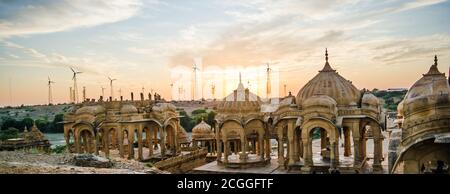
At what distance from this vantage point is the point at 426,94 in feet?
25.4

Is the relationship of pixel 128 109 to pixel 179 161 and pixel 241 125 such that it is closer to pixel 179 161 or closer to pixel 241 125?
pixel 179 161

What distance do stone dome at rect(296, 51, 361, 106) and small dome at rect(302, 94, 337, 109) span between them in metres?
0.84

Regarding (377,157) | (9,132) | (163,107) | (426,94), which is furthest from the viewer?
(9,132)

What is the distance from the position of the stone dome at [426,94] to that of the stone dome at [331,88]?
264 inches

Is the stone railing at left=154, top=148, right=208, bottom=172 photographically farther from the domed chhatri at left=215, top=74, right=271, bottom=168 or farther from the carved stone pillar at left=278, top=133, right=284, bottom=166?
the carved stone pillar at left=278, top=133, right=284, bottom=166

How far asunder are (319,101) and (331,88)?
5.26ft

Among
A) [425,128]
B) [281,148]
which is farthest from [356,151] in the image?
[425,128]

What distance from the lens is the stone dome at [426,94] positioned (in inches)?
296

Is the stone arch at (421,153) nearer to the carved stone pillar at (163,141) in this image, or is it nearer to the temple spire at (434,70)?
the temple spire at (434,70)

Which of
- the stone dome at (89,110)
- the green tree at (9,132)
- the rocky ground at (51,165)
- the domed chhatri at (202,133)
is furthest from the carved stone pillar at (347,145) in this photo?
the green tree at (9,132)
